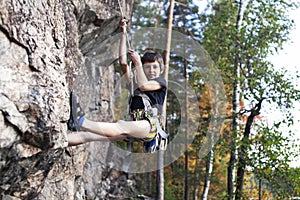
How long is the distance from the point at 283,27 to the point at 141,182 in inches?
498

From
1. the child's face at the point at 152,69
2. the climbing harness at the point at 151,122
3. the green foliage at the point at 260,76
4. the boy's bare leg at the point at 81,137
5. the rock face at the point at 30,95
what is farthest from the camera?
the green foliage at the point at 260,76

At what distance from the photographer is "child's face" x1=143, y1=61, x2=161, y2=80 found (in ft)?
16.4

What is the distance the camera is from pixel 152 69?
16.5 ft

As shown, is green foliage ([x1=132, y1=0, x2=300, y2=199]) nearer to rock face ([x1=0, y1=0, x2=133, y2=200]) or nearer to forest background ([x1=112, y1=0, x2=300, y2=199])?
forest background ([x1=112, y1=0, x2=300, y2=199])

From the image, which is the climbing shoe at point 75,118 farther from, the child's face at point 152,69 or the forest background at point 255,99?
the forest background at point 255,99

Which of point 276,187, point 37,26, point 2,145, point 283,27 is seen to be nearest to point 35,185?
point 2,145

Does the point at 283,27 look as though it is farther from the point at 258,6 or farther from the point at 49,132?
the point at 49,132

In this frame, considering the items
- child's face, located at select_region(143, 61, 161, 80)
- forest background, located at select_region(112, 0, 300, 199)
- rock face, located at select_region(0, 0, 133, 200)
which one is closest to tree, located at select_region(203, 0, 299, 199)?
forest background, located at select_region(112, 0, 300, 199)

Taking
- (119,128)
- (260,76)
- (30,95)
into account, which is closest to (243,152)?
(260,76)

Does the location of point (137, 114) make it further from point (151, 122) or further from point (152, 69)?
point (152, 69)

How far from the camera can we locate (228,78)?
9812 mm

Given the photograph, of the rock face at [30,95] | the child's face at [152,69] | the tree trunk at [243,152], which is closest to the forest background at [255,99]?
the tree trunk at [243,152]

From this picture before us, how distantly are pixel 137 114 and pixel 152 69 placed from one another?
0.69 metres

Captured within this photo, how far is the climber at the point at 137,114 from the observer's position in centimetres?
415
